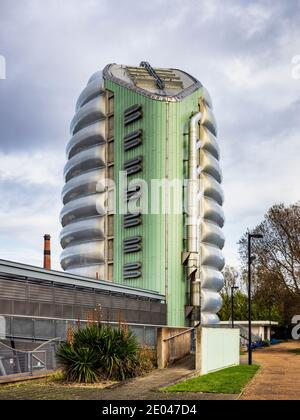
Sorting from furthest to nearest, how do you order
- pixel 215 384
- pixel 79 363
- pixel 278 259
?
pixel 278 259 → pixel 215 384 → pixel 79 363

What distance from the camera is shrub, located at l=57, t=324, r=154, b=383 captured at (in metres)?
21.2

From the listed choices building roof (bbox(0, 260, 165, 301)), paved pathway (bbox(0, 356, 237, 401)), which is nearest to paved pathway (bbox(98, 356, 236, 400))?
paved pathway (bbox(0, 356, 237, 401))

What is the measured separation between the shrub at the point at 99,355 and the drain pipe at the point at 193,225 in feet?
120

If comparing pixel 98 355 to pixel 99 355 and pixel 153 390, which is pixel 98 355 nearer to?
pixel 99 355

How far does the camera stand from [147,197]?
199 feet

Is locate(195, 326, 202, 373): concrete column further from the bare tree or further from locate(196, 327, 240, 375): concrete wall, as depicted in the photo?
the bare tree

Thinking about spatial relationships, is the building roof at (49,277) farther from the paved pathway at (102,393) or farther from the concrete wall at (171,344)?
the paved pathway at (102,393)

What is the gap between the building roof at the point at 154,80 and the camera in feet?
207

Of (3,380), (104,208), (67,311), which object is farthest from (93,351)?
(104,208)

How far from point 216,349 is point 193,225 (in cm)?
3130

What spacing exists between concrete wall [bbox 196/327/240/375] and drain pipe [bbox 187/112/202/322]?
76.9ft

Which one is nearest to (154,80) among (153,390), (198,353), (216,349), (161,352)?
(216,349)

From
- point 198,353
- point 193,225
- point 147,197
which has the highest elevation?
point 147,197
